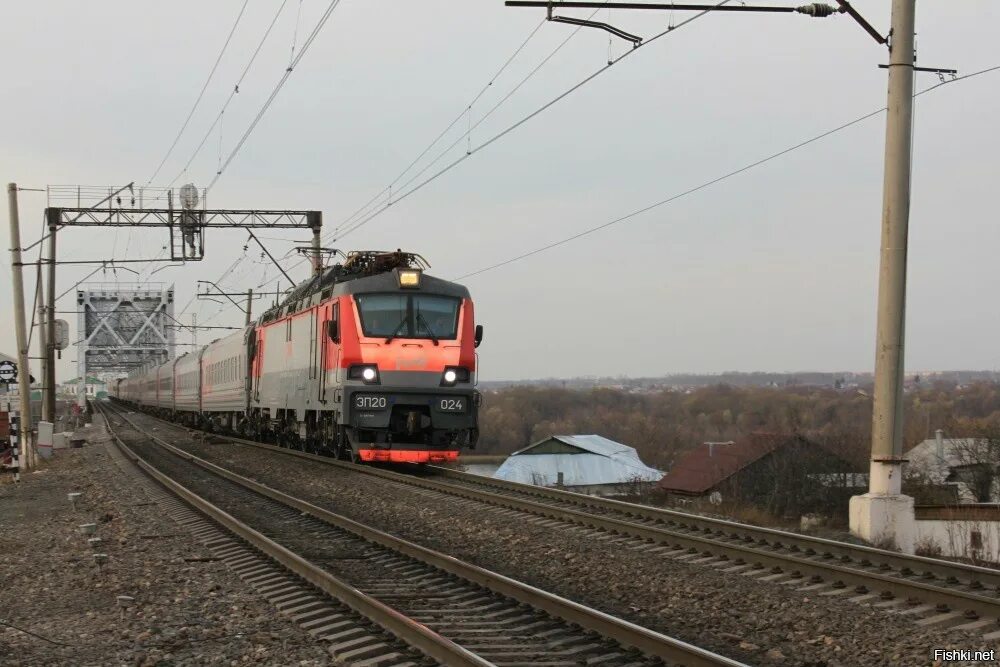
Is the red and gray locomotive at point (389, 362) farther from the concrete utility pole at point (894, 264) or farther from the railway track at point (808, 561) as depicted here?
the concrete utility pole at point (894, 264)

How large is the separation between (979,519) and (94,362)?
15243cm

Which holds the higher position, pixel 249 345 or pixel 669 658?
pixel 249 345

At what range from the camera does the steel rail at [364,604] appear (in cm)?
620

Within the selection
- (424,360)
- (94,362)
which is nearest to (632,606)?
(424,360)

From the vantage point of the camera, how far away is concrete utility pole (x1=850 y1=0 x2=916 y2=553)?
1155 cm

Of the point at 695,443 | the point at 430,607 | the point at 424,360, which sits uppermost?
the point at 424,360

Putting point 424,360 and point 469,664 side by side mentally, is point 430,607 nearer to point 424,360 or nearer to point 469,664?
point 469,664

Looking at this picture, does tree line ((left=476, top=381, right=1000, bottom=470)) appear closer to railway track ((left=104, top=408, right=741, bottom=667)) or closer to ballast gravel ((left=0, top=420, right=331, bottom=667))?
railway track ((left=104, top=408, right=741, bottom=667))

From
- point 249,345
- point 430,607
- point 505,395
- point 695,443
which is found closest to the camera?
point 430,607

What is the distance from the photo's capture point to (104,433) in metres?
44.9

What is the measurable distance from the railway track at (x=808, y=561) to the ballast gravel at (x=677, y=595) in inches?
9.9

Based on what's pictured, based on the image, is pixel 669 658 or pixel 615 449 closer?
pixel 669 658

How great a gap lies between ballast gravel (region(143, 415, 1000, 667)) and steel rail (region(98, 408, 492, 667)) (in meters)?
1.71

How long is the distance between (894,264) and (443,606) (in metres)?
6.73
